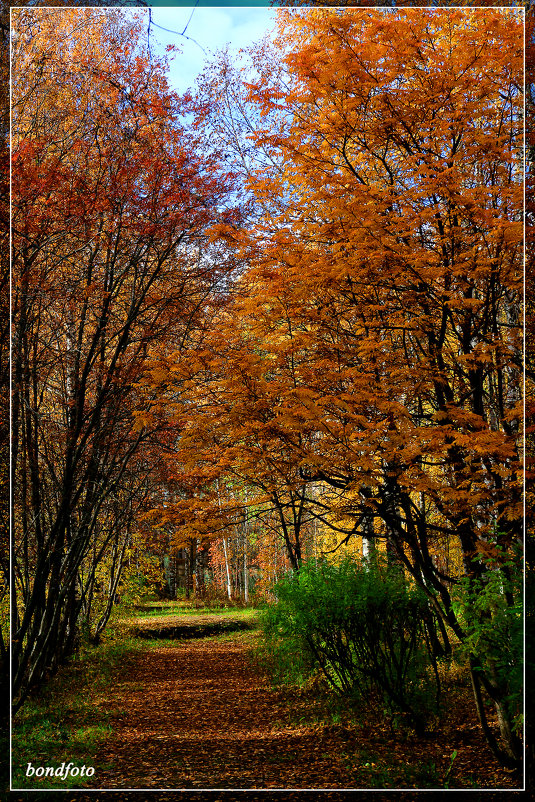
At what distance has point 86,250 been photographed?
15.1 feet

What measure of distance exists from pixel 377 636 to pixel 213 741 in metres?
1.43

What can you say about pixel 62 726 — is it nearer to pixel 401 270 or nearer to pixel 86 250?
pixel 86 250

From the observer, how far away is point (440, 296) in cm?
393

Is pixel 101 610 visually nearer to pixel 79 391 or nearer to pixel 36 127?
pixel 79 391

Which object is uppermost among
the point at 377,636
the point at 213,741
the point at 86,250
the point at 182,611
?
the point at 86,250

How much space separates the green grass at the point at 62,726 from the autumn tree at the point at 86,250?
0.83 feet

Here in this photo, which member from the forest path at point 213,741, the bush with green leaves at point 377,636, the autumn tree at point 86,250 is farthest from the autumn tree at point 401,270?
the forest path at point 213,741

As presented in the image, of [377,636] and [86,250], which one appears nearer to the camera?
[377,636]

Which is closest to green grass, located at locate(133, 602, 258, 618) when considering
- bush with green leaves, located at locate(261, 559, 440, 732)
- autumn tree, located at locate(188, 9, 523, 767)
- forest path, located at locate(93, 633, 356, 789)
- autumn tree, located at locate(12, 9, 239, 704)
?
forest path, located at locate(93, 633, 356, 789)

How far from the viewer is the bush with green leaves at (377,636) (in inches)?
172

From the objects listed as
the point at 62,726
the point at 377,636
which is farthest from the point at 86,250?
the point at 377,636

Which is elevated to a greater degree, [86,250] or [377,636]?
[86,250]

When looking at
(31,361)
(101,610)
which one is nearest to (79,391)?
(31,361)

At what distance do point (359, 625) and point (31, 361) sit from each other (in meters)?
3.12
